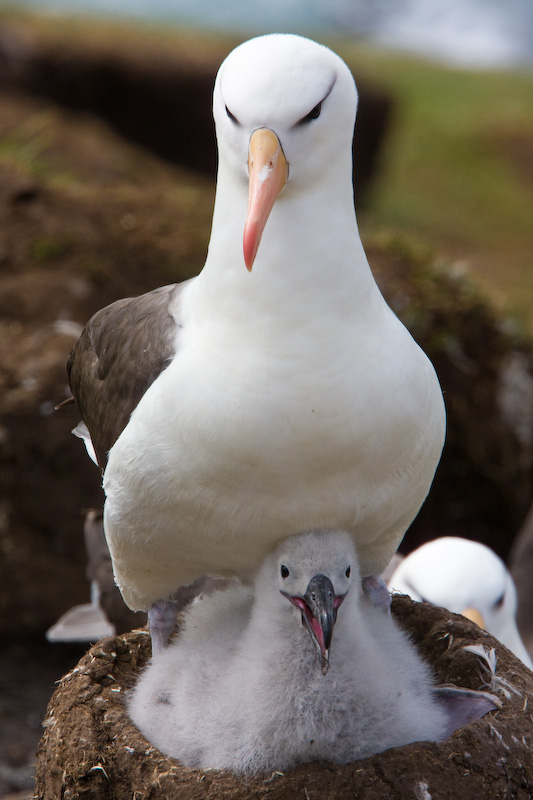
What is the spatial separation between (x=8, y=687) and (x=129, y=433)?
116 inches

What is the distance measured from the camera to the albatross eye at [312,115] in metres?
2.18

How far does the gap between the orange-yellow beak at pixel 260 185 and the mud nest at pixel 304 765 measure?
4.14 feet

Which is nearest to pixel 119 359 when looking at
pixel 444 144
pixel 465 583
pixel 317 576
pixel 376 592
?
pixel 317 576

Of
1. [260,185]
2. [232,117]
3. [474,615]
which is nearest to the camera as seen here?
[260,185]

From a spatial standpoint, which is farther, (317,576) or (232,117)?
(317,576)

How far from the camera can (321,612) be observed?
2.49 metres

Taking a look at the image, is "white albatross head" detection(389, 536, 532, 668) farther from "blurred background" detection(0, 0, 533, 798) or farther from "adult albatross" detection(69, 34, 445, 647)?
"adult albatross" detection(69, 34, 445, 647)

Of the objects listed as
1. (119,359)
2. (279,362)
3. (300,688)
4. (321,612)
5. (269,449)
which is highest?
(279,362)

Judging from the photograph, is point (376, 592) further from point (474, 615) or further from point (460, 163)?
point (460, 163)

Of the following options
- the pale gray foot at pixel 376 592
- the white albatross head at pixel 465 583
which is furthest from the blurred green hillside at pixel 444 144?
the pale gray foot at pixel 376 592

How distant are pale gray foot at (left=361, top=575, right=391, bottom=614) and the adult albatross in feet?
1.78

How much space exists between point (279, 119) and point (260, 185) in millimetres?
147

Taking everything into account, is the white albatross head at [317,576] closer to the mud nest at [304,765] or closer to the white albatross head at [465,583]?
the mud nest at [304,765]

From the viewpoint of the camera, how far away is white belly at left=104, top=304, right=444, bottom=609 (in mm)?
2250
